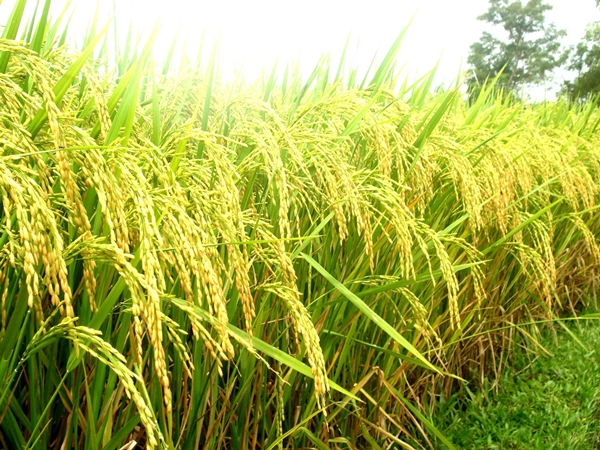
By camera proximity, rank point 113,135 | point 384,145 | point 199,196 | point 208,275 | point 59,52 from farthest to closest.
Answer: point 384,145, point 59,52, point 113,135, point 199,196, point 208,275

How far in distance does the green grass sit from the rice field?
0.19 m

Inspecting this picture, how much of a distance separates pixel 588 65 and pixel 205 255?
121 ft

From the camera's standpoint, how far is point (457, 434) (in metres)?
2.92

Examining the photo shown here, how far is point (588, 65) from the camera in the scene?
108ft

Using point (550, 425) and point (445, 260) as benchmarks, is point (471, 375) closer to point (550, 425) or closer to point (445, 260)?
point (550, 425)

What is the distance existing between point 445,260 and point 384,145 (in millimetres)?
400

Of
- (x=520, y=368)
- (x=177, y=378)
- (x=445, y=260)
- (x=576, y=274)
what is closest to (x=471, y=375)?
(x=520, y=368)

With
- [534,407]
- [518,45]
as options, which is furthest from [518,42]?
[534,407]

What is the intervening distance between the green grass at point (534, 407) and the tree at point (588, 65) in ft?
97.3

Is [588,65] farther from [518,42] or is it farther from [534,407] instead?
[534,407]

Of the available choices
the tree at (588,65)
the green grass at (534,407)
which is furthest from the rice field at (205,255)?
the tree at (588,65)

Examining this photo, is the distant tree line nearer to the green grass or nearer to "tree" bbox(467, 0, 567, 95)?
"tree" bbox(467, 0, 567, 95)

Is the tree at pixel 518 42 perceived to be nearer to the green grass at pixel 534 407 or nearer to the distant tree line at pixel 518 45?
the distant tree line at pixel 518 45

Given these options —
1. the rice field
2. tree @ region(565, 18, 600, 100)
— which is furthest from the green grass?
tree @ region(565, 18, 600, 100)
